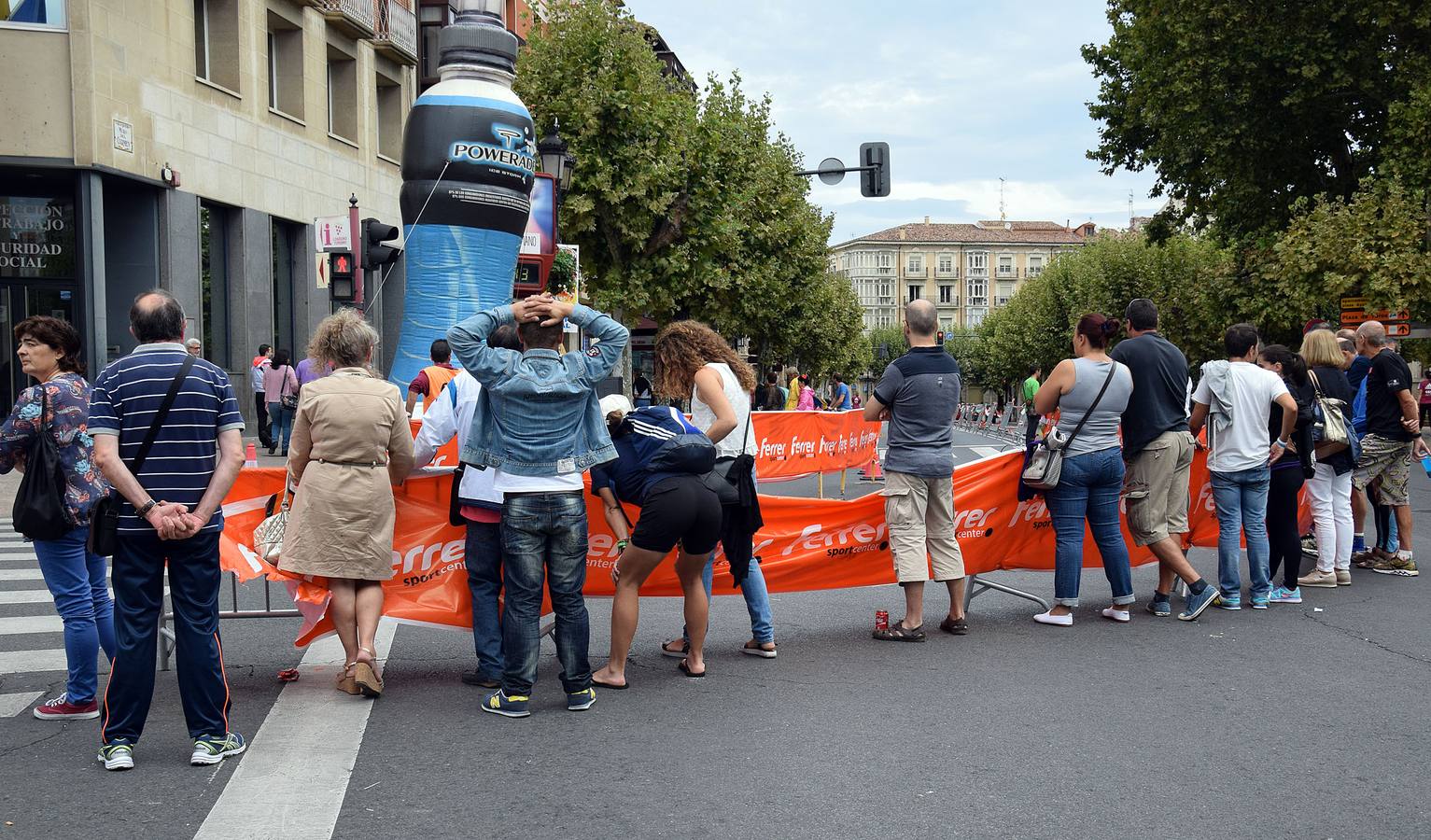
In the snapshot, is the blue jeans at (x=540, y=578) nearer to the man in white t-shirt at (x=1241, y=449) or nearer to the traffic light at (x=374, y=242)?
the man in white t-shirt at (x=1241, y=449)

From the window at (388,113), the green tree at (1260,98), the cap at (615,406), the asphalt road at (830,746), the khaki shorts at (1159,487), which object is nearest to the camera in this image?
the asphalt road at (830,746)

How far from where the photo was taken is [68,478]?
5.31 metres

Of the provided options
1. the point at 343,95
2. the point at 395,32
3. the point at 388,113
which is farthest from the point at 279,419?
the point at 388,113

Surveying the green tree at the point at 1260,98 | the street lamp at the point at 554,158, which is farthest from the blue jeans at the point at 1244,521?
the green tree at the point at 1260,98

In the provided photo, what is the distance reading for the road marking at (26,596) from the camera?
840 cm

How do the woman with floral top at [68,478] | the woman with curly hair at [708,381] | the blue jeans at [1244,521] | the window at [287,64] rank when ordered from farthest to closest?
1. the window at [287,64]
2. the blue jeans at [1244,521]
3. the woman with curly hair at [708,381]
4. the woman with floral top at [68,478]

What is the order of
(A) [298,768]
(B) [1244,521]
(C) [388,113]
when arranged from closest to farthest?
(A) [298,768] → (B) [1244,521] → (C) [388,113]

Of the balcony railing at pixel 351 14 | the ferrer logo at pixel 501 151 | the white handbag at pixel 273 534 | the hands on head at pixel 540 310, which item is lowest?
the white handbag at pixel 273 534

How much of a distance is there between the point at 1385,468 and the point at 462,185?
10785mm

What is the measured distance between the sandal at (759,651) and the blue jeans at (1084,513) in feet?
6.32

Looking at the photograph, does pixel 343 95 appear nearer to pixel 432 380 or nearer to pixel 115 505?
pixel 432 380

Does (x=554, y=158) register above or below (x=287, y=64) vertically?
below

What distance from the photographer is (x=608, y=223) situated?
1131 inches

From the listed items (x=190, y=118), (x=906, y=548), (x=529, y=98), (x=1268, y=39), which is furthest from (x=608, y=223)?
(x=906, y=548)
